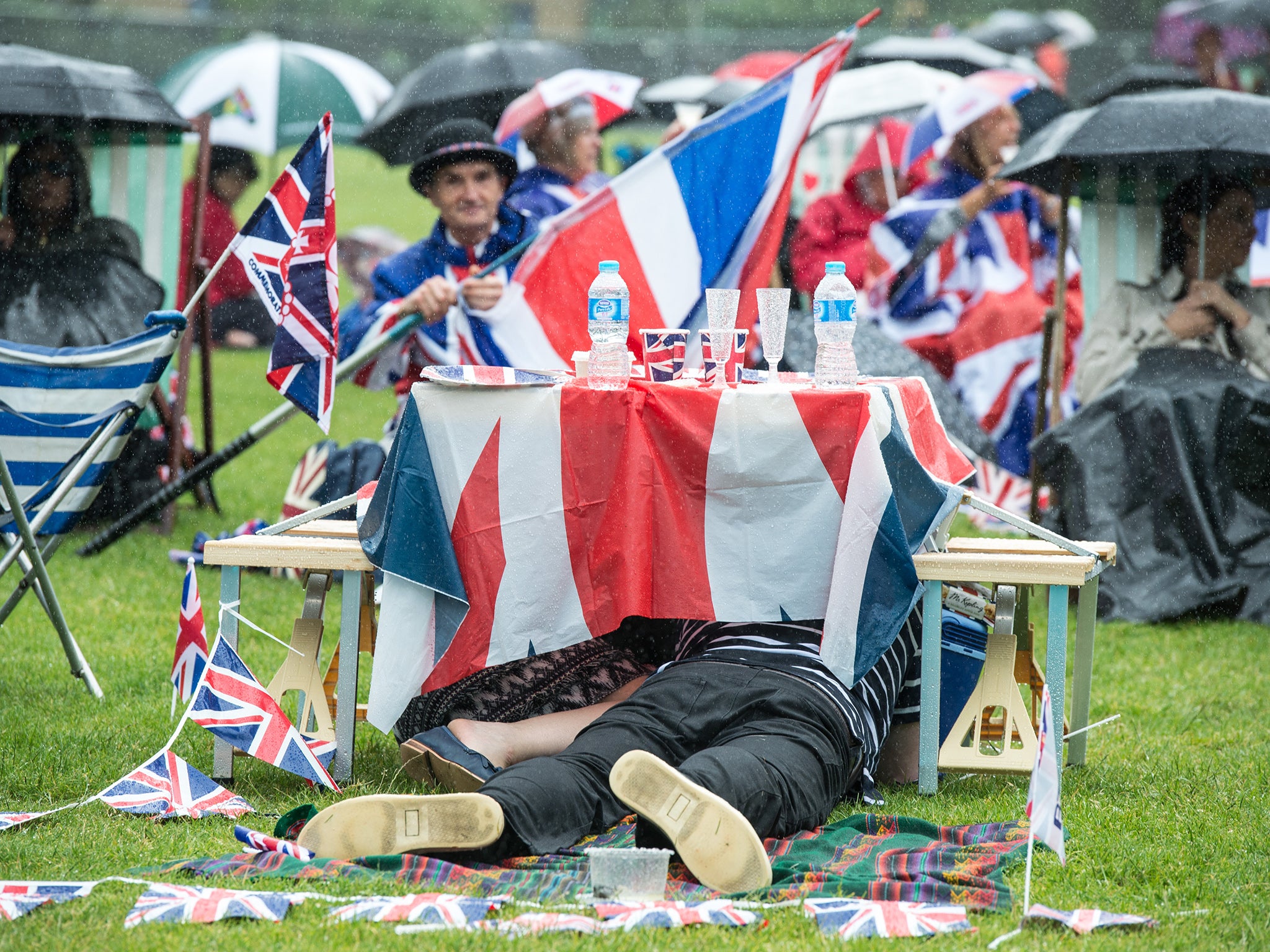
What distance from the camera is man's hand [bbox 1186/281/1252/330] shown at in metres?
6.32

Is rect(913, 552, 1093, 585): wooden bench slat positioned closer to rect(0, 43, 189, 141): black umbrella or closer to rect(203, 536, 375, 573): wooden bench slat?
rect(203, 536, 375, 573): wooden bench slat

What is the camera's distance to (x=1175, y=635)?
5781mm

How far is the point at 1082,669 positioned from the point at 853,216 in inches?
263

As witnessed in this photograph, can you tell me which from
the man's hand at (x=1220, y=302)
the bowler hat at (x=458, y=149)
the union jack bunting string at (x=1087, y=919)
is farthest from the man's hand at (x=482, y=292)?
the man's hand at (x=1220, y=302)

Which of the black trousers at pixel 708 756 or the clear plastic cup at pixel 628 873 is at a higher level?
the black trousers at pixel 708 756

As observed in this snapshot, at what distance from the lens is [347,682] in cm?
382

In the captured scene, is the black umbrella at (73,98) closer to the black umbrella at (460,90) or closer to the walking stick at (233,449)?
the walking stick at (233,449)

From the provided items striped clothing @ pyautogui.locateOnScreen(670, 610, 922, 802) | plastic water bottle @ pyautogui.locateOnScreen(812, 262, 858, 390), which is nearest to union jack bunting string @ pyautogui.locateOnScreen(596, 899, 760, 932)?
striped clothing @ pyautogui.locateOnScreen(670, 610, 922, 802)

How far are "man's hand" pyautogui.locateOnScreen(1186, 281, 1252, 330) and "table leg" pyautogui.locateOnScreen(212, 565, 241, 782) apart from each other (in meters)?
4.19

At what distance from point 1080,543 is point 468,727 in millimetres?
1558

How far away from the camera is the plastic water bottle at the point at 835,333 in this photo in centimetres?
380

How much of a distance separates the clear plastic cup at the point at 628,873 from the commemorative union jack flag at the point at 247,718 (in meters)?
0.98

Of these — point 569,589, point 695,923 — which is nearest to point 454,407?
point 569,589

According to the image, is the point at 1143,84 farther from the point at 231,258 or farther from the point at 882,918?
the point at 882,918
